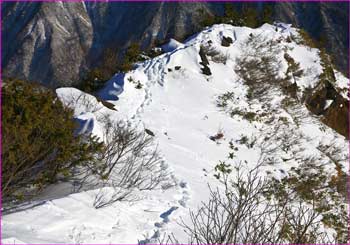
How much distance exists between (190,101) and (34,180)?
25.5 ft

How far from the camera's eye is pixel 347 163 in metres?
12.7

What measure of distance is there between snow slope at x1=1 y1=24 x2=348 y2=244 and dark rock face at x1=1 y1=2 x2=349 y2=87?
8059cm

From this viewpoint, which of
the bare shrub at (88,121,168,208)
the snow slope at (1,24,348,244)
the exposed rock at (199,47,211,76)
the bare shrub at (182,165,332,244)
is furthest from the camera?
the exposed rock at (199,47,211,76)

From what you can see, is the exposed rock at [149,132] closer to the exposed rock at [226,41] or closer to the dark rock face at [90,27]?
the exposed rock at [226,41]

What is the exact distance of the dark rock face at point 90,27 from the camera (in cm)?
10456

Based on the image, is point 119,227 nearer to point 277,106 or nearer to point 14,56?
point 277,106

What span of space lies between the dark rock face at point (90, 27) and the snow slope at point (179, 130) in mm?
80593

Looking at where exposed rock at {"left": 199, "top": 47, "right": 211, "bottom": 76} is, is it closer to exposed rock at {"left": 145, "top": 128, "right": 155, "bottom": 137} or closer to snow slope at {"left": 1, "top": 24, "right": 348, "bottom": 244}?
snow slope at {"left": 1, "top": 24, "right": 348, "bottom": 244}

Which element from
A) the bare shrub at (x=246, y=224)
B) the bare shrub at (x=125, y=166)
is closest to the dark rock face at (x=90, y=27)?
the bare shrub at (x=125, y=166)

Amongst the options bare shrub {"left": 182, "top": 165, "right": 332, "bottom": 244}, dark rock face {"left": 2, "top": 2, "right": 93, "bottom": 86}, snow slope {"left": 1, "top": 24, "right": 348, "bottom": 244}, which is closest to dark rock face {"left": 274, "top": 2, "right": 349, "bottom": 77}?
dark rock face {"left": 2, "top": 2, "right": 93, "bottom": 86}

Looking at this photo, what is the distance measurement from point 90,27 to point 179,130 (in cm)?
13633

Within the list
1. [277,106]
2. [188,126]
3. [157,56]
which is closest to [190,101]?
[188,126]

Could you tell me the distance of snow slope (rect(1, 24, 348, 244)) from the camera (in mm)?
4961

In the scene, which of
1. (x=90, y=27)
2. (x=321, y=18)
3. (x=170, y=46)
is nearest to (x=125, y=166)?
(x=170, y=46)
